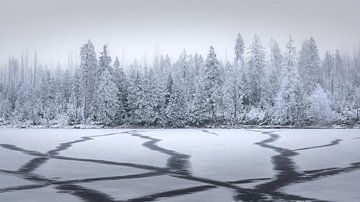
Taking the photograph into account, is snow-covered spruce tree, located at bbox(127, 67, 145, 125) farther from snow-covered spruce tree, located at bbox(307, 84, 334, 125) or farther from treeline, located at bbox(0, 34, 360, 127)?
snow-covered spruce tree, located at bbox(307, 84, 334, 125)

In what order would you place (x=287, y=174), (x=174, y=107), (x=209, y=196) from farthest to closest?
(x=174, y=107) < (x=287, y=174) < (x=209, y=196)

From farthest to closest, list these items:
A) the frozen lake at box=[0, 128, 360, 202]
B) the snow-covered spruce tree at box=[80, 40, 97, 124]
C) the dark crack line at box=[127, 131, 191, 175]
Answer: the snow-covered spruce tree at box=[80, 40, 97, 124] < the dark crack line at box=[127, 131, 191, 175] < the frozen lake at box=[0, 128, 360, 202]

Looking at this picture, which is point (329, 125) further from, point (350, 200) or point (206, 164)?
point (350, 200)

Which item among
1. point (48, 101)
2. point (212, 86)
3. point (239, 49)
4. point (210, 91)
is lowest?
point (48, 101)

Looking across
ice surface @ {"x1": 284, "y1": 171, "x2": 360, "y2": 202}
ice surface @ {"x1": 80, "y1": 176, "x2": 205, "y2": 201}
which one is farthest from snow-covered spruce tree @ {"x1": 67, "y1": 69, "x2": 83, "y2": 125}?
ice surface @ {"x1": 284, "y1": 171, "x2": 360, "y2": 202}

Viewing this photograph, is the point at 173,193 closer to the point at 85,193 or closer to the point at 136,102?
the point at 85,193

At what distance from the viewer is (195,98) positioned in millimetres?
72312

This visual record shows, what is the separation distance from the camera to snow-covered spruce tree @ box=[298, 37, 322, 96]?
85.4 metres

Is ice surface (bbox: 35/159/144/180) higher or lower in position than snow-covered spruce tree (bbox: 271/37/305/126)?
lower

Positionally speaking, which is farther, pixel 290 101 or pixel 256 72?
pixel 256 72

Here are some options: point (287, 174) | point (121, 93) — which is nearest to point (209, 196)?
point (287, 174)

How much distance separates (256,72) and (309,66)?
34.2 feet

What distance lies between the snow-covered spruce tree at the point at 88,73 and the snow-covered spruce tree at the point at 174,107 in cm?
1758

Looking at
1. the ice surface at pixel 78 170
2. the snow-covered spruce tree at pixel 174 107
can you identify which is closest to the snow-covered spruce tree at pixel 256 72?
the snow-covered spruce tree at pixel 174 107
